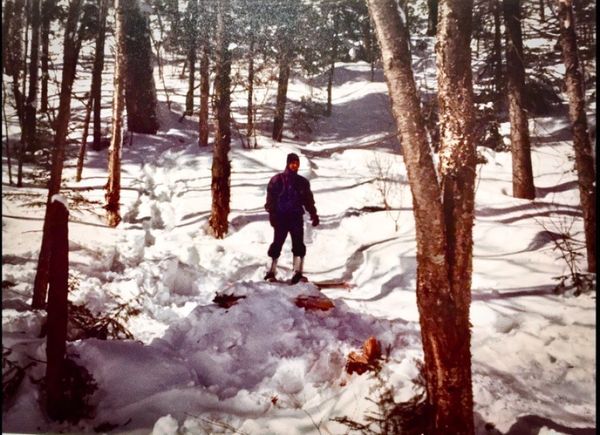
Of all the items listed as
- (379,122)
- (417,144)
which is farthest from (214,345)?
(379,122)

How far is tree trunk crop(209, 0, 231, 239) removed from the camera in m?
6.93

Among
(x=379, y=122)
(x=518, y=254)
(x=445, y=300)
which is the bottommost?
(x=518, y=254)

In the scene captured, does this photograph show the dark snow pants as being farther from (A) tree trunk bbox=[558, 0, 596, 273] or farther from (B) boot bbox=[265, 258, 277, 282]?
(A) tree trunk bbox=[558, 0, 596, 273]

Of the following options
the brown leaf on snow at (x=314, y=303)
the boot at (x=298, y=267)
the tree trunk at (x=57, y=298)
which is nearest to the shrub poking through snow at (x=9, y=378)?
the tree trunk at (x=57, y=298)

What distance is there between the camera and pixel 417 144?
249cm

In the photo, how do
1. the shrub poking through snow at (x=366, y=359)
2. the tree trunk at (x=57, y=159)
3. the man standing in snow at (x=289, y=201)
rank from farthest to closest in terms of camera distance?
1. the man standing in snow at (x=289, y=201)
2. the tree trunk at (x=57, y=159)
3. the shrub poking through snow at (x=366, y=359)

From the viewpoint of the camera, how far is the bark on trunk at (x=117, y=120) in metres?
7.28

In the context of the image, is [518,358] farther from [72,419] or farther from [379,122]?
[379,122]

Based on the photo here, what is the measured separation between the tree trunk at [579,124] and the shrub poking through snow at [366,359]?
3.16 metres

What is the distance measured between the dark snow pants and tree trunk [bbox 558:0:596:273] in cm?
350

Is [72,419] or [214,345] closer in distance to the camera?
[72,419]

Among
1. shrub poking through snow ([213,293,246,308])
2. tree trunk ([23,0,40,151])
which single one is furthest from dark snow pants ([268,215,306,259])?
tree trunk ([23,0,40,151])

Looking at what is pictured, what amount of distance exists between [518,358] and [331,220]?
169 inches

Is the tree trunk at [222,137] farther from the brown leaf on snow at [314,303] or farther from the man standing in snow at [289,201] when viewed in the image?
the brown leaf on snow at [314,303]
